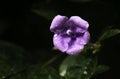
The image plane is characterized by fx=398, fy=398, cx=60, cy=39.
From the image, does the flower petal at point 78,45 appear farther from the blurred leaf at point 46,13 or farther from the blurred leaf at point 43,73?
the blurred leaf at point 46,13

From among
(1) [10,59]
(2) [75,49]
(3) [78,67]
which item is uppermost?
(2) [75,49]

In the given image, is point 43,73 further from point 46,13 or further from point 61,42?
point 46,13

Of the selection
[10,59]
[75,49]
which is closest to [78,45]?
[75,49]

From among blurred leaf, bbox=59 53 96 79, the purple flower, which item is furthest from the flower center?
blurred leaf, bbox=59 53 96 79

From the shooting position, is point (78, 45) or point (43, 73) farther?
point (43, 73)

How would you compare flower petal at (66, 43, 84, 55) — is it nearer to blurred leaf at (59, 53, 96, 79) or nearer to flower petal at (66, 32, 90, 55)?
flower petal at (66, 32, 90, 55)

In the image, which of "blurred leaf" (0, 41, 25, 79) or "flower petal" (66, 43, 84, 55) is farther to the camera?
"blurred leaf" (0, 41, 25, 79)
